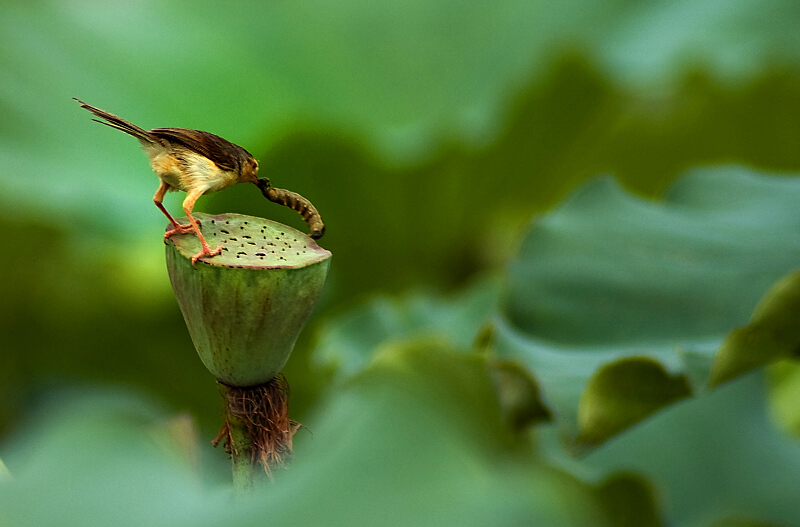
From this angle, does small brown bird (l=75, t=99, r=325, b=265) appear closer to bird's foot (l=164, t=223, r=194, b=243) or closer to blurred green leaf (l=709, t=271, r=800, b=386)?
bird's foot (l=164, t=223, r=194, b=243)

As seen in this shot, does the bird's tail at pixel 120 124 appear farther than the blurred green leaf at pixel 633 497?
No

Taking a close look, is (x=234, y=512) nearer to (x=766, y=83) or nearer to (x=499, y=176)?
(x=499, y=176)

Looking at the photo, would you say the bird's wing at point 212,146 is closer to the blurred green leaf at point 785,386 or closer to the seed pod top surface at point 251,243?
the seed pod top surface at point 251,243

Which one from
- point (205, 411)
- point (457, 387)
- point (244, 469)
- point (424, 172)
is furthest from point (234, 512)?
point (424, 172)

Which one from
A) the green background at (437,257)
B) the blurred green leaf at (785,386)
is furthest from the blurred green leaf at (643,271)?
the blurred green leaf at (785,386)

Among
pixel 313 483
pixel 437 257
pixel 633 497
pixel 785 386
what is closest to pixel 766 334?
pixel 633 497

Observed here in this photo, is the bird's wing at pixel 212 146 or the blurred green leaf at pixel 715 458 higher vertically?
the bird's wing at pixel 212 146

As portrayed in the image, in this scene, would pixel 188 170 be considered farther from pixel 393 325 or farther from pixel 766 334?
pixel 393 325
